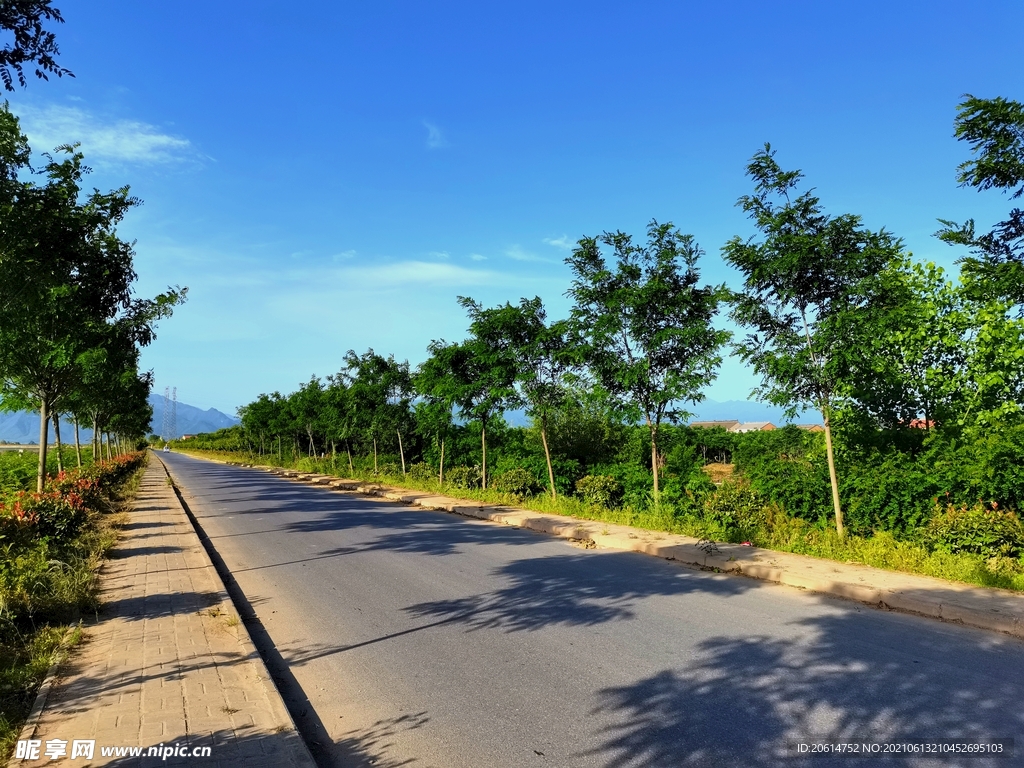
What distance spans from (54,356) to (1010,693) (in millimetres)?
14231

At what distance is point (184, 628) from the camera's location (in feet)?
19.9

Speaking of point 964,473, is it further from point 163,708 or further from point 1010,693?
point 163,708

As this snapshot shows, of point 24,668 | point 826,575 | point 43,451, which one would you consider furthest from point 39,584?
point 826,575

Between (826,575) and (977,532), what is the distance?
2.18m

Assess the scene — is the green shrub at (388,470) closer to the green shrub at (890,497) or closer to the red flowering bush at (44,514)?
the red flowering bush at (44,514)

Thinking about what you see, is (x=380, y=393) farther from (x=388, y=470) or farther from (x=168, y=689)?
(x=168, y=689)

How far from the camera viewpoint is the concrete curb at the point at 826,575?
619 centimetres

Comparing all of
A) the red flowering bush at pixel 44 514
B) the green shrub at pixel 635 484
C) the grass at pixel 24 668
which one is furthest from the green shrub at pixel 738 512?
the red flowering bush at pixel 44 514

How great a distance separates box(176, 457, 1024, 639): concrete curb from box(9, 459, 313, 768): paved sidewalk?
20.4 feet

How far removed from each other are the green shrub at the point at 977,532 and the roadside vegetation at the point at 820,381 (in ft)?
0.07

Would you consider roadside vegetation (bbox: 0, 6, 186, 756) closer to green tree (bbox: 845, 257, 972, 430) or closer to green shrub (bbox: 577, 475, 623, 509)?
green shrub (bbox: 577, 475, 623, 509)

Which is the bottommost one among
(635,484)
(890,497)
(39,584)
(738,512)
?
(39,584)

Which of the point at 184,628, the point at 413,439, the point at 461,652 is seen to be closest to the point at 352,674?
the point at 461,652

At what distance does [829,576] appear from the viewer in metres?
7.67
